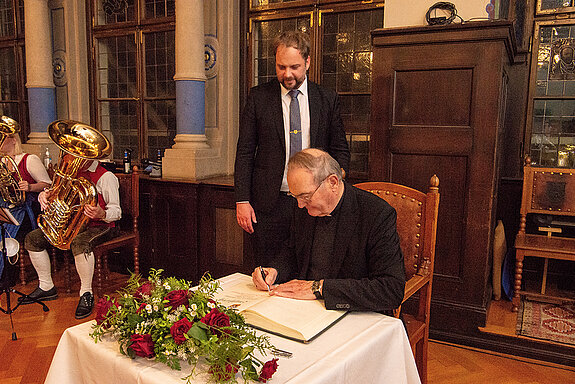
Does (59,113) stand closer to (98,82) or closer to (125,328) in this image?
(98,82)

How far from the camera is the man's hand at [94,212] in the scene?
11.8ft

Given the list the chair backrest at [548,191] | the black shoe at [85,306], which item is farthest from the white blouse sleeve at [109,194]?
the chair backrest at [548,191]

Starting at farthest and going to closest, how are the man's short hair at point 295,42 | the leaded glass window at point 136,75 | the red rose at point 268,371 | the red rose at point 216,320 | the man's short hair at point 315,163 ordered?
the leaded glass window at point 136,75
the man's short hair at point 295,42
the man's short hair at point 315,163
the red rose at point 216,320
the red rose at point 268,371

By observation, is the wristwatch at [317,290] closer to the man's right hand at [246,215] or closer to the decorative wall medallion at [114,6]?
the man's right hand at [246,215]

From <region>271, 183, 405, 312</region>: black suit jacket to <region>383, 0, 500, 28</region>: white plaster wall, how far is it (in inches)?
72.3

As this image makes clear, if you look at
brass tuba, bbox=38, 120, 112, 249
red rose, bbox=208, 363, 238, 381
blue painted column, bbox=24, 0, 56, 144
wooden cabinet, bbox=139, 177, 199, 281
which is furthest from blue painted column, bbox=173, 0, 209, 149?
red rose, bbox=208, 363, 238, 381

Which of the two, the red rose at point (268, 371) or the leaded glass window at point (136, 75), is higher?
the leaded glass window at point (136, 75)

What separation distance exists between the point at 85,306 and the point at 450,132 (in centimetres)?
293

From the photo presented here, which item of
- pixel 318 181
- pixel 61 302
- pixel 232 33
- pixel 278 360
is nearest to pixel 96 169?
pixel 61 302

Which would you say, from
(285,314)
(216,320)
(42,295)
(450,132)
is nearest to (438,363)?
(450,132)

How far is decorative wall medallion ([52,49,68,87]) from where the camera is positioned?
5648 mm

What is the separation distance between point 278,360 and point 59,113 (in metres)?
5.39

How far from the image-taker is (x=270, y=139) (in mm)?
2898

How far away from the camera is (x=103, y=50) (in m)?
5.66
